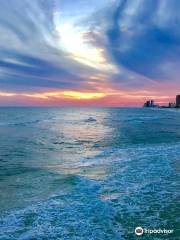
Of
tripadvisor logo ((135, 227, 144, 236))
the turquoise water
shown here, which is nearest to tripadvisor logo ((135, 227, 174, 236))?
tripadvisor logo ((135, 227, 144, 236))

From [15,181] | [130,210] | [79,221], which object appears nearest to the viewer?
[79,221]

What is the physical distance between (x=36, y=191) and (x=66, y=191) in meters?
1.17

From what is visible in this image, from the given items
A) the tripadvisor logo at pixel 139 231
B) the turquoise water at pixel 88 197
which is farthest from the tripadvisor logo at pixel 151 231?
the turquoise water at pixel 88 197

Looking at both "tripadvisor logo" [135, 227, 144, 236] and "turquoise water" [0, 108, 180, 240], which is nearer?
"tripadvisor logo" [135, 227, 144, 236]

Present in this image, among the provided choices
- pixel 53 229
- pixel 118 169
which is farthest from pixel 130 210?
pixel 118 169

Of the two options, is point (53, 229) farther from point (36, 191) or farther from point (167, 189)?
point (167, 189)

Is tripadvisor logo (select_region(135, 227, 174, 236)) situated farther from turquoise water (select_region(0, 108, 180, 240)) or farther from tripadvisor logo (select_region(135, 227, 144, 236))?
turquoise water (select_region(0, 108, 180, 240))

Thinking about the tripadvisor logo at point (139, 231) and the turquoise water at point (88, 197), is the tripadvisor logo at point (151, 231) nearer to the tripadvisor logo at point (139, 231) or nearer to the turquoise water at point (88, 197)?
the tripadvisor logo at point (139, 231)

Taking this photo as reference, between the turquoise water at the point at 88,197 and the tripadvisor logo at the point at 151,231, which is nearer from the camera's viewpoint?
the tripadvisor logo at the point at 151,231

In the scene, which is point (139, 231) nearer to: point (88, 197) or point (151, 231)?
point (151, 231)

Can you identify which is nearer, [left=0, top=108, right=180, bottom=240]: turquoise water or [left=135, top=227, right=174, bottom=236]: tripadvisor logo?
[left=135, top=227, right=174, bottom=236]: tripadvisor logo

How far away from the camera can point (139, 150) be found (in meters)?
22.2

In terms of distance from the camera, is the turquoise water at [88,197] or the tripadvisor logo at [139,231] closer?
the tripadvisor logo at [139,231]

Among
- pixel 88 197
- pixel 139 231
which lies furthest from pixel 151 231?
pixel 88 197
